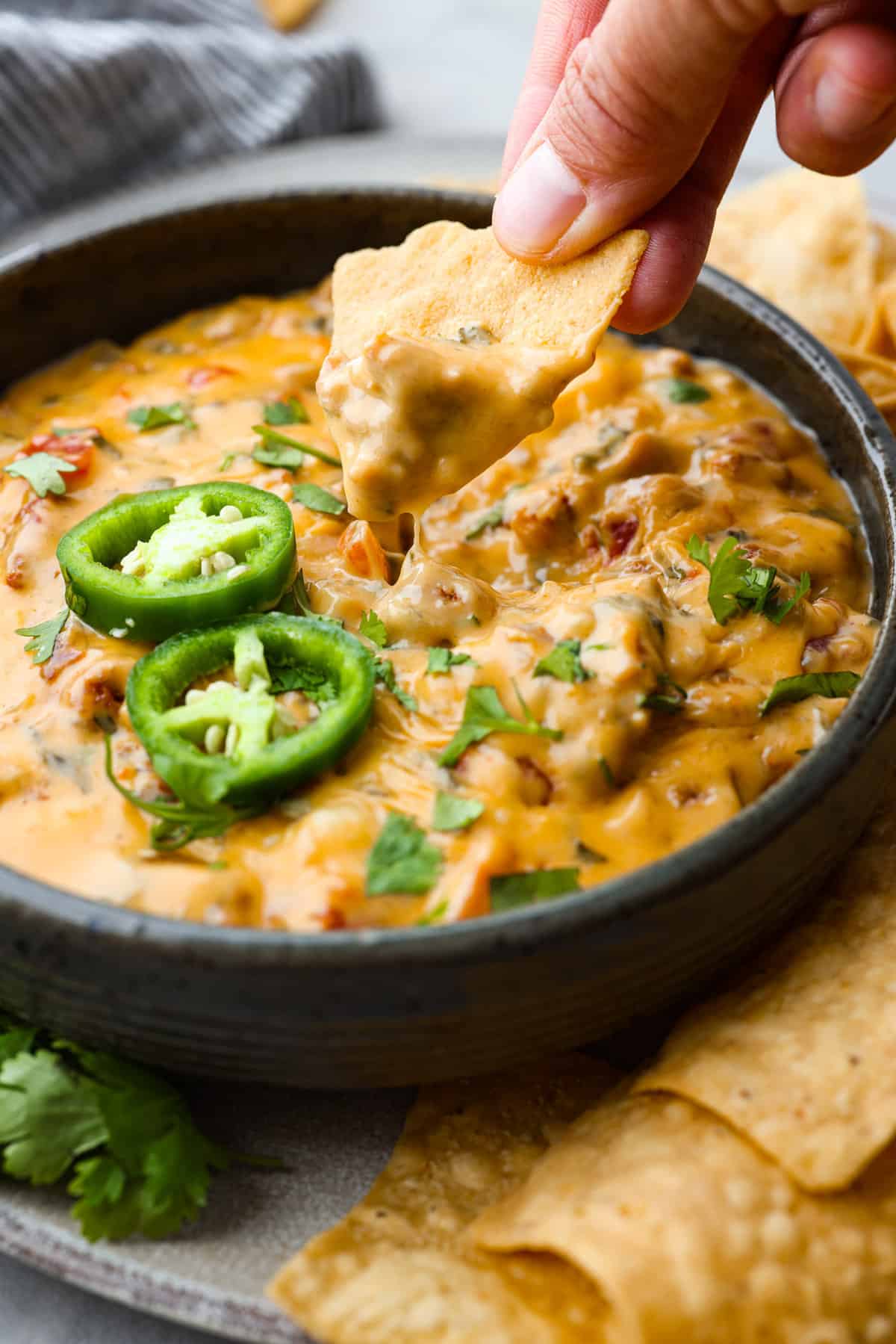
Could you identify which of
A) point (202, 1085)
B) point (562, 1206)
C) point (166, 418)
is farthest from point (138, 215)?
point (562, 1206)

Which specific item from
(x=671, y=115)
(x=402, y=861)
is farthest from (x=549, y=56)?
(x=402, y=861)

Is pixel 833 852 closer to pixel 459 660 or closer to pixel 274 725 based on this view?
pixel 459 660

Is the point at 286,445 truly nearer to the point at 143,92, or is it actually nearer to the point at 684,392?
the point at 684,392

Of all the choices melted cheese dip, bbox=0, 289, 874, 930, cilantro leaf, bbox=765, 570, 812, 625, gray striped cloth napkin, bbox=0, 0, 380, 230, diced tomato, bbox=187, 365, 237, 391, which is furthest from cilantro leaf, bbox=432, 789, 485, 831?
gray striped cloth napkin, bbox=0, 0, 380, 230

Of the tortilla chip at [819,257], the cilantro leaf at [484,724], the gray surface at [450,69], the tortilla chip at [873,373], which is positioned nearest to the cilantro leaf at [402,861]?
the cilantro leaf at [484,724]

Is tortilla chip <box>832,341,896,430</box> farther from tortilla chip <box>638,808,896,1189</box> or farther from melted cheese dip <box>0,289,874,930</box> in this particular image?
tortilla chip <box>638,808,896,1189</box>

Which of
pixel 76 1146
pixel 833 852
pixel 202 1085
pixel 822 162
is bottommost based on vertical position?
pixel 202 1085
